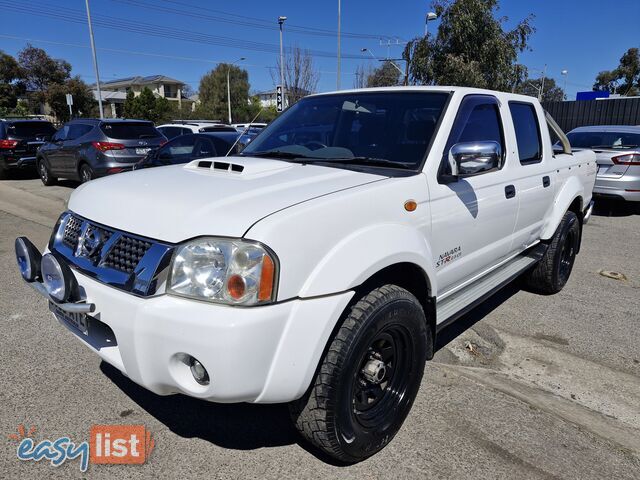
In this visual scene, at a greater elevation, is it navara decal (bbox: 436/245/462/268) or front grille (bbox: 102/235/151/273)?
front grille (bbox: 102/235/151/273)

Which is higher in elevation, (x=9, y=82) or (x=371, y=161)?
(x=9, y=82)

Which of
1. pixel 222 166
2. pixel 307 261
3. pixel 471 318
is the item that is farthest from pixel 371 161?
pixel 471 318

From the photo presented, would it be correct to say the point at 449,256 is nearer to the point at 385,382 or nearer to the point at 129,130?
the point at 385,382

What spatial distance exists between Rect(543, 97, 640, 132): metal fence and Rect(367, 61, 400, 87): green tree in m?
11.8

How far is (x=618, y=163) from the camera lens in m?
8.46

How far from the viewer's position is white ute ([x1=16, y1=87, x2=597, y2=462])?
73.8 inches

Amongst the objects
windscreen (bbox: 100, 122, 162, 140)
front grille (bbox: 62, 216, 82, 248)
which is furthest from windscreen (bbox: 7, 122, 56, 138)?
front grille (bbox: 62, 216, 82, 248)

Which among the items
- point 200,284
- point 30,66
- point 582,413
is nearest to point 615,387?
point 582,413

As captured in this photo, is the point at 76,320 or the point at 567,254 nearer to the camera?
the point at 76,320

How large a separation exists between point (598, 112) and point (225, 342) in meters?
21.7

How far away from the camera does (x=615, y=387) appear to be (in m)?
3.19

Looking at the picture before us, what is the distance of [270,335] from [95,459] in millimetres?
1311

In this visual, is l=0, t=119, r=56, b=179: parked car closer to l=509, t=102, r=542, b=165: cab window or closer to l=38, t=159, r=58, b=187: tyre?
l=38, t=159, r=58, b=187: tyre

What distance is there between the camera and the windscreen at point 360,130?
291 cm
